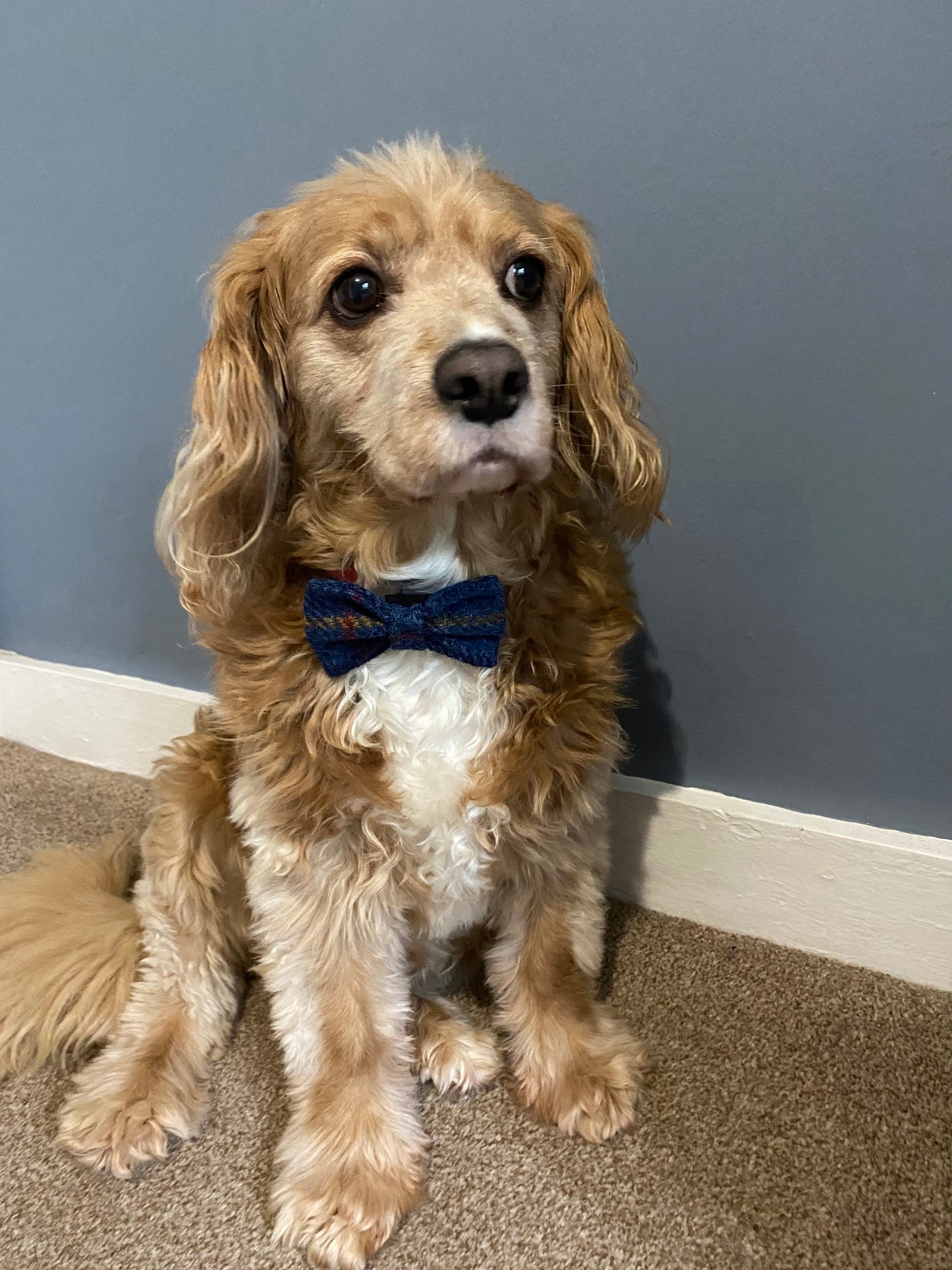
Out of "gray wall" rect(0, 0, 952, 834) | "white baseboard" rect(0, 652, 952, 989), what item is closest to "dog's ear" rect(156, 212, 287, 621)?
"gray wall" rect(0, 0, 952, 834)

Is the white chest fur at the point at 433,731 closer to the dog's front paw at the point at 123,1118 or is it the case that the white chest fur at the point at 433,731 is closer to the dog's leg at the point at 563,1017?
the dog's leg at the point at 563,1017

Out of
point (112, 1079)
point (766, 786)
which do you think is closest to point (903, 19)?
point (766, 786)

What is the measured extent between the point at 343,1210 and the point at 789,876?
2.29ft

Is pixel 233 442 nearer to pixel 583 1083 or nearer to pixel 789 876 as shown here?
pixel 583 1083

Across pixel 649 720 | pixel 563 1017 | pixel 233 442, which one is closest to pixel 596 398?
pixel 233 442

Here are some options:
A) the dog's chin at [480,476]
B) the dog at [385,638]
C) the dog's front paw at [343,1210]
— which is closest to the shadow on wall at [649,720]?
the dog at [385,638]

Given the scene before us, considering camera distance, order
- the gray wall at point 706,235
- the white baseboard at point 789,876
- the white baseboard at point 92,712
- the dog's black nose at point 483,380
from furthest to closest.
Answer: the white baseboard at point 92,712, the white baseboard at point 789,876, the gray wall at point 706,235, the dog's black nose at point 483,380

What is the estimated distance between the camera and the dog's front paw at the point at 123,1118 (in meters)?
0.88

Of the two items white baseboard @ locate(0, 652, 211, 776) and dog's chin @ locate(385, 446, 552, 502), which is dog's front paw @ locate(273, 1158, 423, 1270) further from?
white baseboard @ locate(0, 652, 211, 776)

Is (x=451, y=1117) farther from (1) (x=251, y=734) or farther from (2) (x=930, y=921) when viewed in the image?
(2) (x=930, y=921)

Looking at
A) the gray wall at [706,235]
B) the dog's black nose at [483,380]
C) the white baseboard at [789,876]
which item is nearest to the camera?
the dog's black nose at [483,380]

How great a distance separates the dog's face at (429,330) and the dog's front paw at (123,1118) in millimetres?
736

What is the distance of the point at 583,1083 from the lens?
92 cm

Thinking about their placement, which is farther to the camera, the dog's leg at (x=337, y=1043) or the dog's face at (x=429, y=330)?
the dog's leg at (x=337, y=1043)
